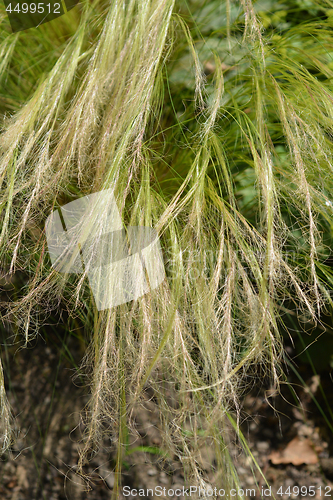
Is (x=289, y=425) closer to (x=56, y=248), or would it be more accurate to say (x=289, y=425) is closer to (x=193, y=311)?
(x=193, y=311)

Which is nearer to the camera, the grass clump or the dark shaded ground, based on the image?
the grass clump

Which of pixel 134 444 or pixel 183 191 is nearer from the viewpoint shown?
pixel 183 191

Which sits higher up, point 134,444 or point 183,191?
point 183,191

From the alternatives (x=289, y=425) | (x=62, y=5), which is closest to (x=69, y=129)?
(x=62, y=5)

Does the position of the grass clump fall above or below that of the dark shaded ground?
above
